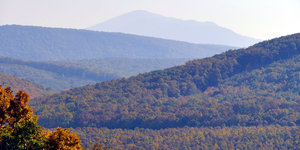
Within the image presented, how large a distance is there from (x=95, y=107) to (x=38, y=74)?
104 m

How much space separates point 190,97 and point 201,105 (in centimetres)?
849

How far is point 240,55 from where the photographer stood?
82.9 metres

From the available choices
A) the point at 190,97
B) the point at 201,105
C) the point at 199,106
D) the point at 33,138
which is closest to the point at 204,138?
the point at 199,106

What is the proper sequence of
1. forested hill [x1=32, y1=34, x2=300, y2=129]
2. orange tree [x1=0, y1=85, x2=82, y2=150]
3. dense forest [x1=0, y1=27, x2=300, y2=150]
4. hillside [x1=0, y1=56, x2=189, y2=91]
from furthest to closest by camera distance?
hillside [x1=0, y1=56, x2=189, y2=91] < forested hill [x1=32, y1=34, x2=300, y2=129] < dense forest [x1=0, y1=27, x2=300, y2=150] < orange tree [x1=0, y1=85, x2=82, y2=150]

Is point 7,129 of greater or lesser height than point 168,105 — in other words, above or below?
above

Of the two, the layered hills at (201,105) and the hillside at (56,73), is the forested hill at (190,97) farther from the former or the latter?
the hillside at (56,73)

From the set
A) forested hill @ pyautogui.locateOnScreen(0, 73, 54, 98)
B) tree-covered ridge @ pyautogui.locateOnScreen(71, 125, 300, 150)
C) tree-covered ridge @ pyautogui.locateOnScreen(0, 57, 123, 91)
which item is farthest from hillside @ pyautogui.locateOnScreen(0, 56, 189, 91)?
tree-covered ridge @ pyautogui.locateOnScreen(71, 125, 300, 150)

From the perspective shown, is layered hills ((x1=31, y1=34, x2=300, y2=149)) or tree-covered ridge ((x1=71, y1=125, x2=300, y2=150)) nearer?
tree-covered ridge ((x1=71, y1=125, x2=300, y2=150))

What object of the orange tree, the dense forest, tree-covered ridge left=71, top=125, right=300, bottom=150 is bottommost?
tree-covered ridge left=71, top=125, right=300, bottom=150

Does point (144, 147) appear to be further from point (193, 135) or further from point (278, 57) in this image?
point (278, 57)

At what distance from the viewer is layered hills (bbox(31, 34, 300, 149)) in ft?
156

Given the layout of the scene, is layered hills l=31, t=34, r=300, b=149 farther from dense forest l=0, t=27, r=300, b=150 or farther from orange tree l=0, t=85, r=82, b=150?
orange tree l=0, t=85, r=82, b=150

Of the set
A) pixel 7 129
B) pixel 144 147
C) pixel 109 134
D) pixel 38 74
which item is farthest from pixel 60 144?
pixel 38 74

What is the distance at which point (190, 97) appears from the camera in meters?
72.4
